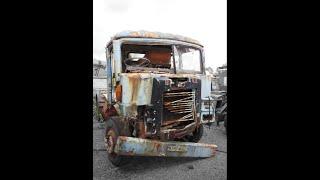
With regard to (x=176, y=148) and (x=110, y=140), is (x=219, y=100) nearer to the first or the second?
(x=176, y=148)

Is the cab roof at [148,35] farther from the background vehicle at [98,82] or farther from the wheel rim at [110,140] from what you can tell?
the wheel rim at [110,140]

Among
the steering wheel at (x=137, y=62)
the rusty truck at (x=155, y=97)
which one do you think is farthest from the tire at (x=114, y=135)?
the steering wheel at (x=137, y=62)

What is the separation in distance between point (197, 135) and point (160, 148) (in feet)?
1.22

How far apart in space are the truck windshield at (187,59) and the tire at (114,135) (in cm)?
66

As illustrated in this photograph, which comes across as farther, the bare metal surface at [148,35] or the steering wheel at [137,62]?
the steering wheel at [137,62]

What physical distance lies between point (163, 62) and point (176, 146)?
70 centimetres

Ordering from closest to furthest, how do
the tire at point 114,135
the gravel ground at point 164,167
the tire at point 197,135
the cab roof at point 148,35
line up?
the gravel ground at point 164,167 < the tire at point 114,135 < the cab roof at point 148,35 < the tire at point 197,135

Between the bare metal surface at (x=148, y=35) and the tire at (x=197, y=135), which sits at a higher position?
the bare metal surface at (x=148, y=35)

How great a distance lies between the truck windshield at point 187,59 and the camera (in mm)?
2463

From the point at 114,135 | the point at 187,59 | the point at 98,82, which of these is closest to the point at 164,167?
the point at 114,135

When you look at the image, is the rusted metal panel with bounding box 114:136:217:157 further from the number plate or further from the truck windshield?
the truck windshield
